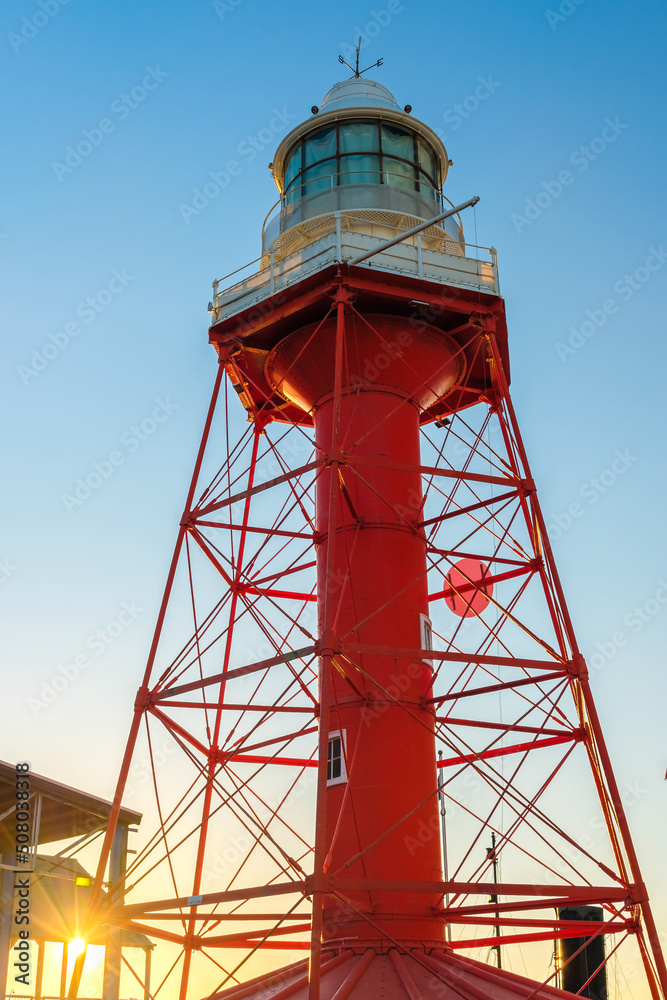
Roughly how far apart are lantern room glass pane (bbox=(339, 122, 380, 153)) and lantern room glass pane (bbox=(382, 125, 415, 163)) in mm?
196

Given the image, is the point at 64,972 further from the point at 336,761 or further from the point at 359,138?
the point at 359,138

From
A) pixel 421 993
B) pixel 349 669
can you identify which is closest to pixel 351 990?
pixel 421 993

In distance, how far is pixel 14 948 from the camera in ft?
90.1

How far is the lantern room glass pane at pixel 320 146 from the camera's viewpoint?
76.9 feet

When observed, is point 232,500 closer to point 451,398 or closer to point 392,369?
point 392,369

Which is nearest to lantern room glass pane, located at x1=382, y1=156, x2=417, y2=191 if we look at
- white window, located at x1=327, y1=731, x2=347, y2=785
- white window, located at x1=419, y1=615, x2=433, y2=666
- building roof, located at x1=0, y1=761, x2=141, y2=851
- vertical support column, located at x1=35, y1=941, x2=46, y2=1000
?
white window, located at x1=419, y1=615, x2=433, y2=666

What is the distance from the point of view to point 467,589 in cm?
2331

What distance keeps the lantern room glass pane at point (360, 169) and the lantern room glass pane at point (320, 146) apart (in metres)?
0.49

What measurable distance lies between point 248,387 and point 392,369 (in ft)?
14.0

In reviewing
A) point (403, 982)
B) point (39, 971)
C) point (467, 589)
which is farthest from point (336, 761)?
point (39, 971)

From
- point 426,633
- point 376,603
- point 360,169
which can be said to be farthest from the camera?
point 360,169

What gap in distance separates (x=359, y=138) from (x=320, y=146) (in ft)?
2.99

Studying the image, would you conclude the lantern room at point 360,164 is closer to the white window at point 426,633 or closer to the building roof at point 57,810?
the white window at point 426,633

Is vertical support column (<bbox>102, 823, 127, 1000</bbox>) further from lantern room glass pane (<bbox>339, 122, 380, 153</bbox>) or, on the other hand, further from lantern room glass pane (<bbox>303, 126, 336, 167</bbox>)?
lantern room glass pane (<bbox>339, 122, 380, 153</bbox>)
